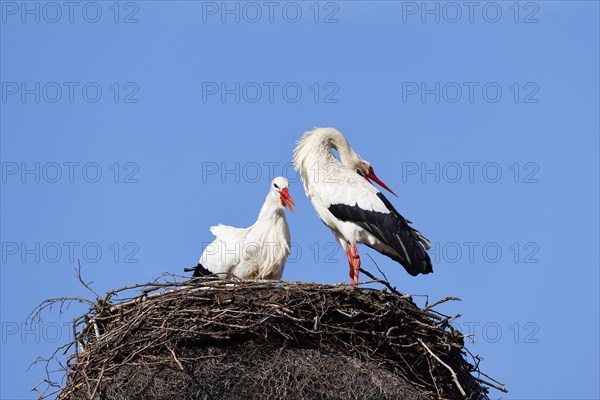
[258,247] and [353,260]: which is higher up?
[353,260]

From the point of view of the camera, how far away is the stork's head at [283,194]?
9406mm

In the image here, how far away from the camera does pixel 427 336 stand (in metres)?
7.98

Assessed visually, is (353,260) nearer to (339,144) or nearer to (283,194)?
(283,194)

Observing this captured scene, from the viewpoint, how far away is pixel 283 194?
371 inches

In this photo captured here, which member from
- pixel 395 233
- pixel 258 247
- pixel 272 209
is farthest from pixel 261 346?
pixel 395 233

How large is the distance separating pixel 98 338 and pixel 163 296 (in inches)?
21.9

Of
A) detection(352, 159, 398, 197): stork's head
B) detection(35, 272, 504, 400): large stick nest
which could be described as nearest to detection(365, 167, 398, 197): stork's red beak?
detection(352, 159, 398, 197): stork's head

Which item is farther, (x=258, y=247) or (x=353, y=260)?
(x=353, y=260)

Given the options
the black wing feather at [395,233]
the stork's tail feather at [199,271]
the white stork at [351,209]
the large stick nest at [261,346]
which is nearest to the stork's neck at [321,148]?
the white stork at [351,209]

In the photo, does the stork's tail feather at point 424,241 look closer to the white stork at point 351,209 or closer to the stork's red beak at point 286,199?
the white stork at point 351,209

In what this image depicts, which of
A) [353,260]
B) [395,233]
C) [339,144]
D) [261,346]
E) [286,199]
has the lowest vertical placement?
[261,346]

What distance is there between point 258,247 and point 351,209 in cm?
96

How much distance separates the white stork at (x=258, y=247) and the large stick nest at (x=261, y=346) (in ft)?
3.91

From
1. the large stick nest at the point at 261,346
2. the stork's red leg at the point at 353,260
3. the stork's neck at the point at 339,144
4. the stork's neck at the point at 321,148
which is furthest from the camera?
the stork's neck at the point at 339,144
